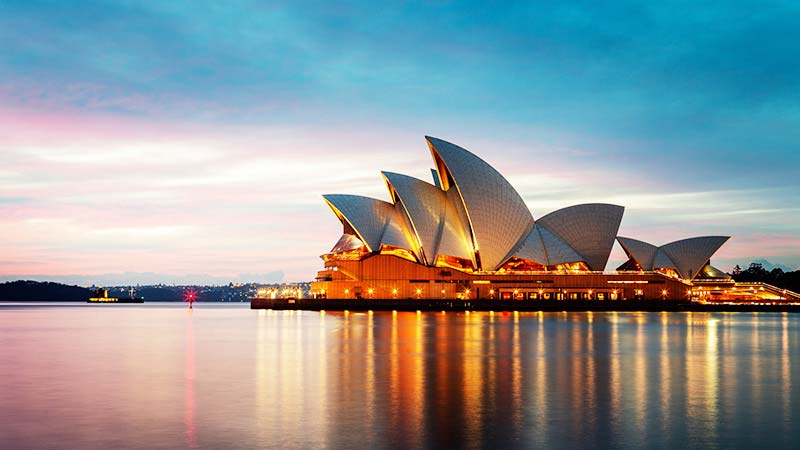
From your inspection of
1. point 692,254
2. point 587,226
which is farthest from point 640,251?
point 587,226

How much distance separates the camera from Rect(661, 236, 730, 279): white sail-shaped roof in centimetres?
9225

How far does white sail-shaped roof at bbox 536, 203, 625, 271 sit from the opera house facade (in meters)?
0.11

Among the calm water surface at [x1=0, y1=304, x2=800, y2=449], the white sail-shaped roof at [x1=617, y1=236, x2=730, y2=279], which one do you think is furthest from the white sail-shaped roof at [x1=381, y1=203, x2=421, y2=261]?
the calm water surface at [x1=0, y1=304, x2=800, y2=449]

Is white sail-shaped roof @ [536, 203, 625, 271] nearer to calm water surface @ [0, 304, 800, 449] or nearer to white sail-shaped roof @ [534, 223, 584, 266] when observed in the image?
white sail-shaped roof @ [534, 223, 584, 266]

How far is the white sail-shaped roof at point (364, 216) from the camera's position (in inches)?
3049

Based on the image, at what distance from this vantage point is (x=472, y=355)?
1147 inches

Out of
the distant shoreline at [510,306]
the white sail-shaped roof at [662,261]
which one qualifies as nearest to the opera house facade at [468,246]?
the distant shoreline at [510,306]

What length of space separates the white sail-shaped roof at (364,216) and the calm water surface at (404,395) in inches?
1659

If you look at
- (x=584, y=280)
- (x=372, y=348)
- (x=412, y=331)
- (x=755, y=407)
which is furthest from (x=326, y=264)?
(x=755, y=407)

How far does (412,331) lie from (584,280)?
4437 centimetres

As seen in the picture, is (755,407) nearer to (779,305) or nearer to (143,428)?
(143,428)

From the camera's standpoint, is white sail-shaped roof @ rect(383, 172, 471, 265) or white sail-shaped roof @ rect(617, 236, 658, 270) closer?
white sail-shaped roof @ rect(383, 172, 471, 265)

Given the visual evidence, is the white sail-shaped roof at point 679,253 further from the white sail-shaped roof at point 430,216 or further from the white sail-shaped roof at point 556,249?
the white sail-shaped roof at point 430,216

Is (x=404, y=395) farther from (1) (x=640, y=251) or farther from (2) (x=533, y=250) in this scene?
(1) (x=640, y=251)
